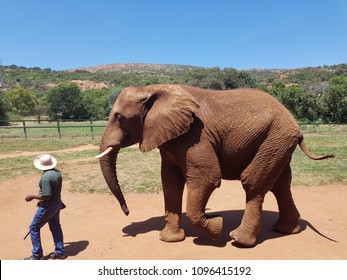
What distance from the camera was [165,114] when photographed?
4.74 metres

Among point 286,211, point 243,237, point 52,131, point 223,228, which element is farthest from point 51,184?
point 52,131

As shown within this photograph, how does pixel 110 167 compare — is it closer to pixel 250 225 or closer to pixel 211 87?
pixel 250 225

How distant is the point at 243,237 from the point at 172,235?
3.77 ft

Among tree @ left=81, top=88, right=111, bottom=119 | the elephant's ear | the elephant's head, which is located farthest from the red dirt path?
tree @ left=81, top=88, right=111, bottom=119

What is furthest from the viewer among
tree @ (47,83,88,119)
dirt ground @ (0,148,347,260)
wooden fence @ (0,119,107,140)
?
tree @ (47,83,88,119)

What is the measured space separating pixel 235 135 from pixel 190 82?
1711 inches

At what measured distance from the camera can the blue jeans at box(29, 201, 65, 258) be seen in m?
4.59

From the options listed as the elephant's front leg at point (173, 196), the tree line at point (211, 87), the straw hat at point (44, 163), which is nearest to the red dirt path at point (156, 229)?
the elephant's front leg at point (173, 196)

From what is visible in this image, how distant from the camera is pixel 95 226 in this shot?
20.4 feet

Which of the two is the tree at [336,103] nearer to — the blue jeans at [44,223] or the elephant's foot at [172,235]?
the elephant's foot at [172,235]

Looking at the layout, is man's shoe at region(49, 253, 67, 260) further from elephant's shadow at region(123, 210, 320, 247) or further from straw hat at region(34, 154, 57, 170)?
straw hat at region(34, 154, 57, 170)

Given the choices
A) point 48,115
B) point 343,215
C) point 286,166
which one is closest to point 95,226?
point 286,166

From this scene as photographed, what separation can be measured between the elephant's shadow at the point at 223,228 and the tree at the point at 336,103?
3526 centimetres

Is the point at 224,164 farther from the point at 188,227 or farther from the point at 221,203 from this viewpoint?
the point at 221,203
